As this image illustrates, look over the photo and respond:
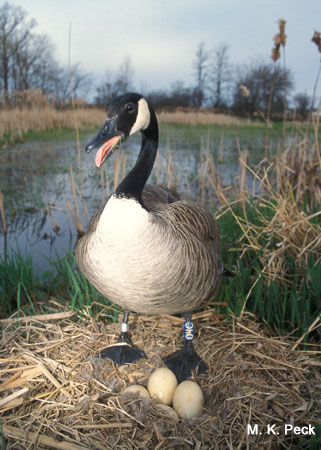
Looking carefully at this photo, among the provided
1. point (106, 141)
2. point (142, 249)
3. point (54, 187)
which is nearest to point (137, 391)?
point (142, 249)

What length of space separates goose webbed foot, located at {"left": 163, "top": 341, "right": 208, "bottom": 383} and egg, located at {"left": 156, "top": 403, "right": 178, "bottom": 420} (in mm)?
306

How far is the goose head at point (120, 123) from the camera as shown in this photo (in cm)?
172

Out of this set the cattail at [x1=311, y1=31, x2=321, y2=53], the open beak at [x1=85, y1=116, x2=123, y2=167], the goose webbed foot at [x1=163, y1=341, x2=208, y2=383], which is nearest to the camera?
the open beak at [x1=85, y1=116, x2=123, y2=167]

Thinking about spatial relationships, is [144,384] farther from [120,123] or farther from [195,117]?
[195,117]

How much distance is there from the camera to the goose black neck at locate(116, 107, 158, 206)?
1882 millimetres

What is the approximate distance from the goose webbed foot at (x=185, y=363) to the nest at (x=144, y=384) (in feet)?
0.17

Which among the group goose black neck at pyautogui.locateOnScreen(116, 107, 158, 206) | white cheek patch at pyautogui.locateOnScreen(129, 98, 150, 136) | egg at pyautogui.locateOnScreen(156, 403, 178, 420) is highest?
white cheek patch at pyautogui.locateOnScreen(129, 98, 150, 136)

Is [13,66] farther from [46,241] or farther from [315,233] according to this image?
[315,233]

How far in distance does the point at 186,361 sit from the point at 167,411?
43cm

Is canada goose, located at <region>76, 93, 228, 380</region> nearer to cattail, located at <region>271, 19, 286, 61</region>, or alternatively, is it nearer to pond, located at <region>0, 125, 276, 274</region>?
pond, located at <region>0, 125, 276, 274</region>

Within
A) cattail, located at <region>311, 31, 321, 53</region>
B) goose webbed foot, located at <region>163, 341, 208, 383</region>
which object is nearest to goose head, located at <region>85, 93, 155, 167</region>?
goose webbed foot, located at <region>163, 341, 208, 383</region>

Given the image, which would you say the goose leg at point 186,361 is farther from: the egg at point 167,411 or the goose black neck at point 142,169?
the goose black neck at point 142,169

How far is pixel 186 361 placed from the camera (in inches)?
89.4

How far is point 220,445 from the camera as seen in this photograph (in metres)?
1.71
